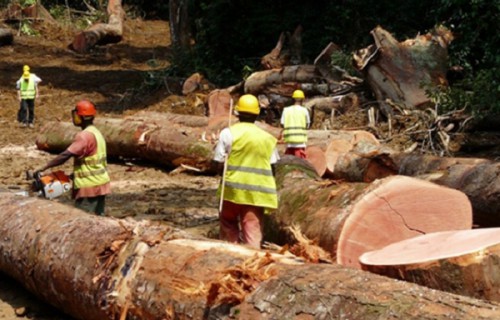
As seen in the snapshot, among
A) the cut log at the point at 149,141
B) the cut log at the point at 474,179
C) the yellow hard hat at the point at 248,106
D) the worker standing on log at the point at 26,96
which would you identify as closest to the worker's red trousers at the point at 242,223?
the yellow hard hat at the point at 248,106

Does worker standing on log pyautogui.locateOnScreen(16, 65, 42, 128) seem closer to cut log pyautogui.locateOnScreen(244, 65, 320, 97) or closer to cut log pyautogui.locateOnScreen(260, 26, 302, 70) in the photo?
cut log pyautogui.locateOnScreen(244, 65, 320, 97)

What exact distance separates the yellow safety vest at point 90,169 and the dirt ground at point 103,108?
1.22m

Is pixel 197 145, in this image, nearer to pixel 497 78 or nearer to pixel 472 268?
pixel 497 78

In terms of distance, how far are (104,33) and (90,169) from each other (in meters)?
23.9

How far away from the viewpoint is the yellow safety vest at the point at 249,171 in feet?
23.6

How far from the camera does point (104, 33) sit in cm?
3139

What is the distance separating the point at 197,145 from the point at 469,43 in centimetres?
608

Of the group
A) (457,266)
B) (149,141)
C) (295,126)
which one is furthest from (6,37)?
(457,266)

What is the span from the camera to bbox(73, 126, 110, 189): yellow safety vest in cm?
830

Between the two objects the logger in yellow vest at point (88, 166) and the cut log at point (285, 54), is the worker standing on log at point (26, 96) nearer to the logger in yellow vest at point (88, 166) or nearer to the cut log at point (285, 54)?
the cut log at point (285, 54)

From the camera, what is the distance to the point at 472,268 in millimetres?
4938

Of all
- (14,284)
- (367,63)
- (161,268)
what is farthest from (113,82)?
(161,268)

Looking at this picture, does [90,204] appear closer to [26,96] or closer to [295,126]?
[295,126]

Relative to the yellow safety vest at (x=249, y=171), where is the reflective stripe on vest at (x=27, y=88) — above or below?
below
